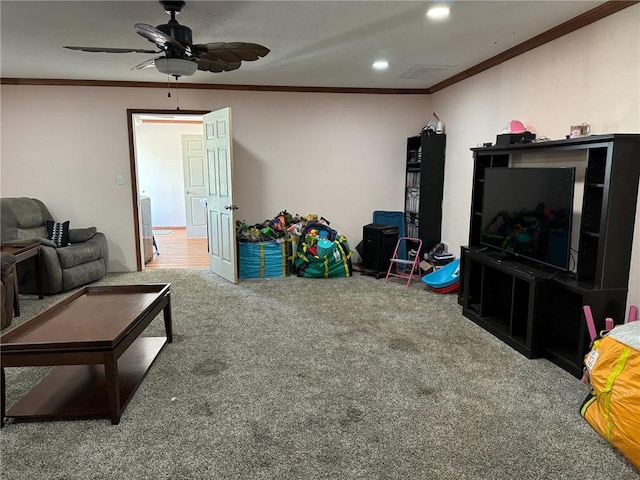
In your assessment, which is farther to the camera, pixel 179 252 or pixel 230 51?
pixel 179 252

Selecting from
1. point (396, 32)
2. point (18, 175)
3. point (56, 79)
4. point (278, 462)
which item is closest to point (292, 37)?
point (396, 32)

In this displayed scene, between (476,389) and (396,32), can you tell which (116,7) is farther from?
(476,389)

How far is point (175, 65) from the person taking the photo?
2902 mm

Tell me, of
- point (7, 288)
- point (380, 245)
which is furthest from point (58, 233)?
point (380, 245)

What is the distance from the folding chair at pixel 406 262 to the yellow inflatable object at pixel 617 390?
2771 mm

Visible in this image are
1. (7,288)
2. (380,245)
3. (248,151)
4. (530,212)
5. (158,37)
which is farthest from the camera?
(248,151)

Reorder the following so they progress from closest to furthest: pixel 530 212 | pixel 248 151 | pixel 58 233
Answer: pixel 530 212, pixel 58 233, pixel 248 151

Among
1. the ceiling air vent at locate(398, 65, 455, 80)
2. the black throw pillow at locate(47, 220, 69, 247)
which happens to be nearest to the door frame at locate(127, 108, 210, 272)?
the black throw pillow at locate(47, 220, 69, 247)

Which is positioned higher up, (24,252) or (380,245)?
(24,252)

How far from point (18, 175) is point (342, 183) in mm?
4137

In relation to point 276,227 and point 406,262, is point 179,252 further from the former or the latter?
point 406,262

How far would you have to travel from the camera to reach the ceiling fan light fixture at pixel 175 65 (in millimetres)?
2877

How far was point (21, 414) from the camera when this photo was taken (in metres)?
2.30

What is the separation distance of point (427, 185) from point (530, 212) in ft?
7.72
